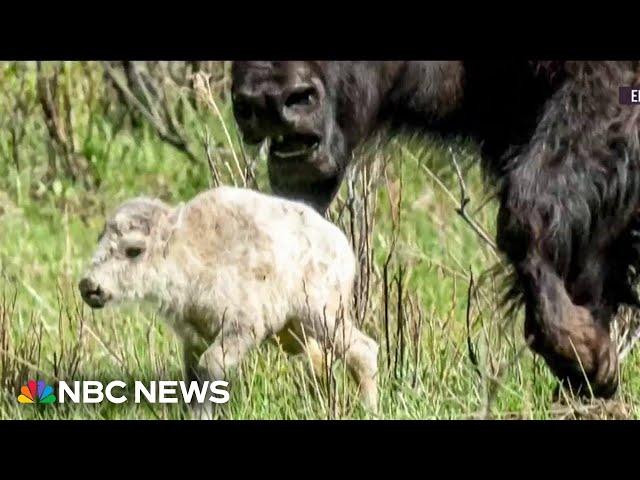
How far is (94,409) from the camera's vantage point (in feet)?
17.8

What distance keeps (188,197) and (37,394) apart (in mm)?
690

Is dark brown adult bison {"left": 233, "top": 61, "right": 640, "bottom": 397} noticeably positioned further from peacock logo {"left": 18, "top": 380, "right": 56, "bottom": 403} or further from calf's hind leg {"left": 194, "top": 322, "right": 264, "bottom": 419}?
peacock logo {"left": 18, "top": 380, "right": 56, "bottom": 403}

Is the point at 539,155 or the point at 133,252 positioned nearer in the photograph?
the point at 133,252

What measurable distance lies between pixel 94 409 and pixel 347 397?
0.62m

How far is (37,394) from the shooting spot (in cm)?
544

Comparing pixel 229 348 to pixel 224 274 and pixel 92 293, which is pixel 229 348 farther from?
pixel 92 293

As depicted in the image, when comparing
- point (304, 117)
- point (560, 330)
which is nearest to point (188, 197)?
point (304, 117)

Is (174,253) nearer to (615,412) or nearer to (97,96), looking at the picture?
(615,412)

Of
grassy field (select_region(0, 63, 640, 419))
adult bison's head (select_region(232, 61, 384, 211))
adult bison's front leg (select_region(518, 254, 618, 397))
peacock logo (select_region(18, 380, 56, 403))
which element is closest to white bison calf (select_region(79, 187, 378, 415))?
grassy field (select_region(0, 63, 640, 419))

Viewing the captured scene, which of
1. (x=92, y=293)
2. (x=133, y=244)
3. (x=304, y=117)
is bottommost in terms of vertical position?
(x=92, y=293)

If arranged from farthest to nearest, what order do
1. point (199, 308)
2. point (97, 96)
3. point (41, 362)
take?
point (97, 96), point (41, 362), point (199, 308)

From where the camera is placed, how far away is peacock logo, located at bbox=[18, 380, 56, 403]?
17.8 feet

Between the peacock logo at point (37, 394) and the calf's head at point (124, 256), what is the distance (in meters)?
0.35
